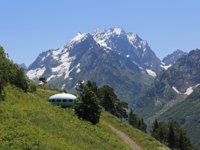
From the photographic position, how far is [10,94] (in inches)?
3174

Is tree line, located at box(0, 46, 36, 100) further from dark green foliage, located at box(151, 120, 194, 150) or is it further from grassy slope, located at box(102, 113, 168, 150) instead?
dark green foliage, located at box(151, 120, 194, 150)

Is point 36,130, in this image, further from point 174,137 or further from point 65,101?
point 174,137

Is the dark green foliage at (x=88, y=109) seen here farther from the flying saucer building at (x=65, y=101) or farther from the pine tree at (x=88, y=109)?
the flying saucer building at (x=65, y=101)

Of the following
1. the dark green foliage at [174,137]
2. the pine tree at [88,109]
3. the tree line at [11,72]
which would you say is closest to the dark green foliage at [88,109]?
the pine tree at [88,109]

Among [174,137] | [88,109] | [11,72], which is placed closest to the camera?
[11,72]

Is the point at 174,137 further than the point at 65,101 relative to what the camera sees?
Yes

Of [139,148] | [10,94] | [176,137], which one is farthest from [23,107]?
[176,137]

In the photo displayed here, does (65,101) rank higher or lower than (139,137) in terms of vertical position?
higher

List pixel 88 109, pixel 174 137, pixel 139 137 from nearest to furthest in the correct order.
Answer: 1. pixel 88 109
2. pixel 139 137
3. pixel 174 137

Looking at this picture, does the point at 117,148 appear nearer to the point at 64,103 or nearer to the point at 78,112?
the point at 78,112

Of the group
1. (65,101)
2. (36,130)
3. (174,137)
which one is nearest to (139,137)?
(65,101)

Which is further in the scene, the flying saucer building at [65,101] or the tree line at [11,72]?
the flying saucer building at [65,101]

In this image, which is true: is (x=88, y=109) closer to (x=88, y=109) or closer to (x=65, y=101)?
(x=88, y=109)

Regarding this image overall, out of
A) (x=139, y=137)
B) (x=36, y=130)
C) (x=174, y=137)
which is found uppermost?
(x=174, y=137)
